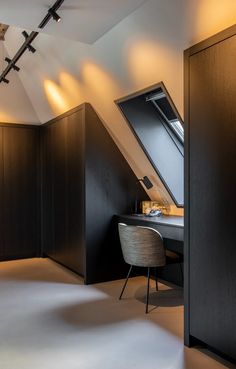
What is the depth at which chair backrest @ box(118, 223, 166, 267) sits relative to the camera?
3.36 meters

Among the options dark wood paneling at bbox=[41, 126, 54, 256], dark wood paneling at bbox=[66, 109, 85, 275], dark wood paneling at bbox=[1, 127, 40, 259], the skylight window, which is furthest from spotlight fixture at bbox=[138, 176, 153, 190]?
dark wood paneling at bbox=[1, 127, 40, 259]

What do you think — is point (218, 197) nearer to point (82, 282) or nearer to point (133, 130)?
point (133, 130)

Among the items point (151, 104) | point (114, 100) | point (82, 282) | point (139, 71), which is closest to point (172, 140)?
point (151, 104)

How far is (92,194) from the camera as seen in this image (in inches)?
168

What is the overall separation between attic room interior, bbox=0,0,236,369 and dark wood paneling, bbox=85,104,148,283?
0.01 m

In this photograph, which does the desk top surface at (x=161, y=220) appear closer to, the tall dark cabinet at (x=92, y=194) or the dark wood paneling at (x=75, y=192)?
the tall dark cabinet at (x=92, y=194)

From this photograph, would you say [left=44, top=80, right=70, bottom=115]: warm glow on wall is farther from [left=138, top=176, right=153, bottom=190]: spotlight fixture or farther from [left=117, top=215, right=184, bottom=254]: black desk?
[left=117, top=215, right=184, bottom=254]: black desk

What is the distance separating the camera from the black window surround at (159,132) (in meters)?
3.88

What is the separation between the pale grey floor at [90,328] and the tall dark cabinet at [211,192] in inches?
11.3

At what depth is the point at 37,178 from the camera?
18.8 feet

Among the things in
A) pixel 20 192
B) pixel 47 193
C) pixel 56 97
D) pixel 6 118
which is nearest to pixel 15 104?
pixel 6 118

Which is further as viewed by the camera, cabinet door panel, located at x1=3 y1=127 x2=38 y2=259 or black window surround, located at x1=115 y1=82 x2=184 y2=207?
cabinet door panel, located at x1=3 y1=127 x2=38 y2=259

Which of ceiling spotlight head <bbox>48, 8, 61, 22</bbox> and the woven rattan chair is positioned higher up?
ceiling spotlight head <bbox>48, 8, 61, 22</bbox>

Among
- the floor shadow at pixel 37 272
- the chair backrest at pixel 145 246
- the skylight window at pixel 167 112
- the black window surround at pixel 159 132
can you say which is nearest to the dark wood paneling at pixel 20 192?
the floor shadow at pixel 37 272
